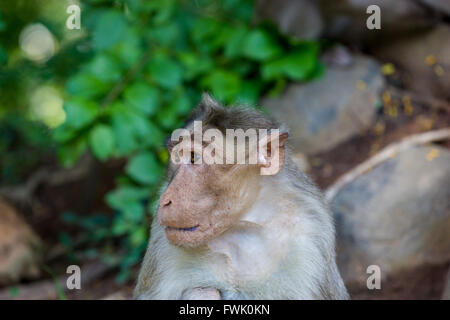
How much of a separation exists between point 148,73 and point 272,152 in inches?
107

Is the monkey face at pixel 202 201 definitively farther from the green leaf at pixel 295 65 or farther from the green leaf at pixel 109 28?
the green leaf at pixel 295 65

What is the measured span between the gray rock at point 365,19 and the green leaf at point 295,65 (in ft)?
1.57

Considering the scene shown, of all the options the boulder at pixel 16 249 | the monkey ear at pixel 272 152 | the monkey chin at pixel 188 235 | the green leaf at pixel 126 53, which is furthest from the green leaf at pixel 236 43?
the monkey chin at pixel 188 235

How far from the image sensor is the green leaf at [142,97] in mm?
5438

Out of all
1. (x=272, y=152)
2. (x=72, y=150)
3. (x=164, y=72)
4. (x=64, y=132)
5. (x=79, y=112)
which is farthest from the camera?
(x=164, y=72)

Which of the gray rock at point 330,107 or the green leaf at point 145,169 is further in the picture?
the gray rock at point 330,107

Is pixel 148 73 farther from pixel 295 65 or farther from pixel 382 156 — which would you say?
pixel 382 156

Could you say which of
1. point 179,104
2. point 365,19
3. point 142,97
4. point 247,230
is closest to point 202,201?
point 247,230

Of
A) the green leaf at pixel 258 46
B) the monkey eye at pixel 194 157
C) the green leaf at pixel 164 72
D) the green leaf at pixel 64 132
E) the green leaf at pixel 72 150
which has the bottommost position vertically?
the monkey eye at pixel 194 157

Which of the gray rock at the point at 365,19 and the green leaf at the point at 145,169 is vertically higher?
the gray rock at the point at 365,19

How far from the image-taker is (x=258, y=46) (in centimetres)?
613

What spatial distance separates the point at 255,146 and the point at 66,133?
2.67m
